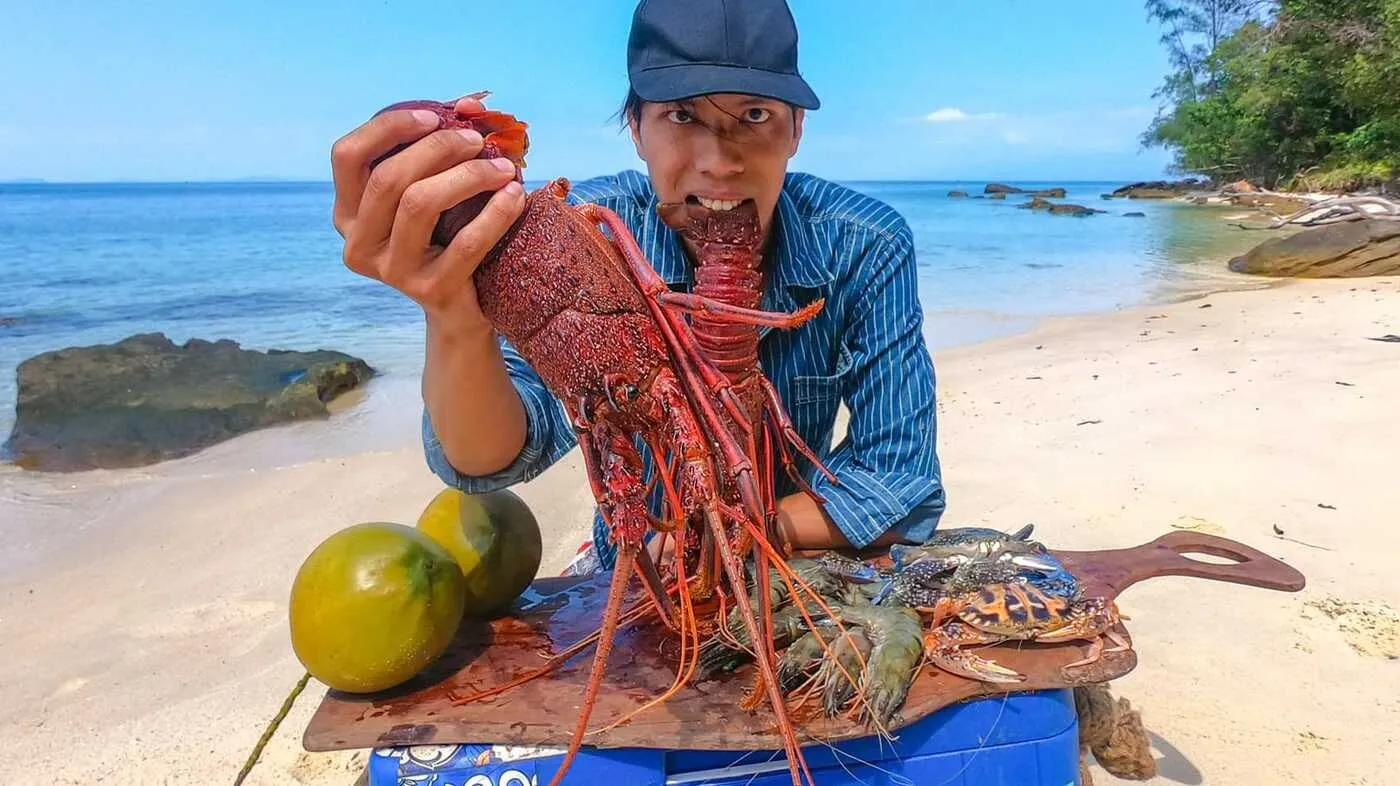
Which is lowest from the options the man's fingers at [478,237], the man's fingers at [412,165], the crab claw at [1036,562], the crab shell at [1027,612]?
the crab shell at [1027,612]

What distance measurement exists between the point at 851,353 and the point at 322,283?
55.0 feet

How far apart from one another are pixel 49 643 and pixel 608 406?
12.1 feet

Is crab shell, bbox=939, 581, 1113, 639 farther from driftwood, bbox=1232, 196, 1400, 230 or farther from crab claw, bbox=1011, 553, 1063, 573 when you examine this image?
driftwood, bbox=1232, 196, 1400, 230

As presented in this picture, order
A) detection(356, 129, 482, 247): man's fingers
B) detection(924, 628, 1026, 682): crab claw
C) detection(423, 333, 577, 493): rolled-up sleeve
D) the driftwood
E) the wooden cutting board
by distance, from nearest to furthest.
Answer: detection(356, 129, 482, 247): man's fingers, the wooden cutting board, detection(924, 628, 1026, 682): crab claw, detection(423, 333, 577, 493): rolled-up sleeve, the driftwood

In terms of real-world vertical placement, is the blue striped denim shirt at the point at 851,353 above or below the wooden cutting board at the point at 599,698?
above

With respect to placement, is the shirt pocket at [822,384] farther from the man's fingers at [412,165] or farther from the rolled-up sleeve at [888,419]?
the man's fingers at [412,165]

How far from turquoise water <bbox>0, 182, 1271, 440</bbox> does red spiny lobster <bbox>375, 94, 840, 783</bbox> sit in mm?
8067

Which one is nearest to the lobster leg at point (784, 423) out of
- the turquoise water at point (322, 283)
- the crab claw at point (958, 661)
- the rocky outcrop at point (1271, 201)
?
the crab claw at point (958, 661)

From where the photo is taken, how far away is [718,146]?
1940 mm

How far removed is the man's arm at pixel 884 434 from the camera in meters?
2.28

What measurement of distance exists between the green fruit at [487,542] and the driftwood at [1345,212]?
17.9m

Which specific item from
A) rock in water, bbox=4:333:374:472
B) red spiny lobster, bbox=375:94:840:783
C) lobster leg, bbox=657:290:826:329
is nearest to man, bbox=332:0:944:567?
red spiny lobster, bbox=375:94:840:783

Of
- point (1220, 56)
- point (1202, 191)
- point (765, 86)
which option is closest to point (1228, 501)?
point (765, 86)

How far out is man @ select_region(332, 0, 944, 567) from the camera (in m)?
1.51
